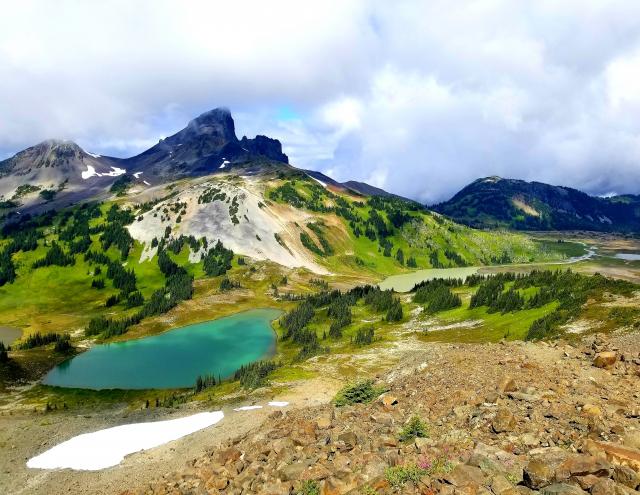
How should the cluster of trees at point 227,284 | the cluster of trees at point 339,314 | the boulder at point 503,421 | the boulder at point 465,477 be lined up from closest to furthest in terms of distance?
the boulder at point 465,477 < the boulder at point 503,421 < the cluster of trees at point 339,314 < the cluster of trees at point 227,284

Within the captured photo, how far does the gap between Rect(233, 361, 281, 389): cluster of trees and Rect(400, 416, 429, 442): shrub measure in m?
51.2

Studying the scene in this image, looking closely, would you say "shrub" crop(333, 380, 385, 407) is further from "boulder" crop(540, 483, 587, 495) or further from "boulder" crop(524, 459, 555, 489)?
"boulder" crop(540, 483, 587, 495)

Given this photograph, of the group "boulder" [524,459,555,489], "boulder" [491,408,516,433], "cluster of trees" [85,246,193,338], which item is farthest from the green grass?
"cluster of trees" [85,246,193,338]

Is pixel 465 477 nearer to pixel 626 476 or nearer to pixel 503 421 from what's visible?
pixel 626 476

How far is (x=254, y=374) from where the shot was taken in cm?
8462

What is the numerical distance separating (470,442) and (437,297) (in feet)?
415

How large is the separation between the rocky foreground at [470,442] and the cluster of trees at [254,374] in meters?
38.8

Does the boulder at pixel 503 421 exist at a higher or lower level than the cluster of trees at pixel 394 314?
higher

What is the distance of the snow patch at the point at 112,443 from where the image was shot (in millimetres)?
45312

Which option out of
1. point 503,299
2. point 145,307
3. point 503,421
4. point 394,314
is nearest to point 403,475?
point 503,421

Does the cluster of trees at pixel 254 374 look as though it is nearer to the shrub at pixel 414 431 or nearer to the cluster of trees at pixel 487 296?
the shrub at pixel 414 431

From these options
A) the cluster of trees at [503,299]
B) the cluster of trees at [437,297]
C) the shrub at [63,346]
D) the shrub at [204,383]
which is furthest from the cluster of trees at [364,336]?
the shrub at [63,346]

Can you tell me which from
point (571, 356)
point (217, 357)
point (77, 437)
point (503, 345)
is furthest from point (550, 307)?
point (77, 437)

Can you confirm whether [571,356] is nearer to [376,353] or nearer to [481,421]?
[481,421]
